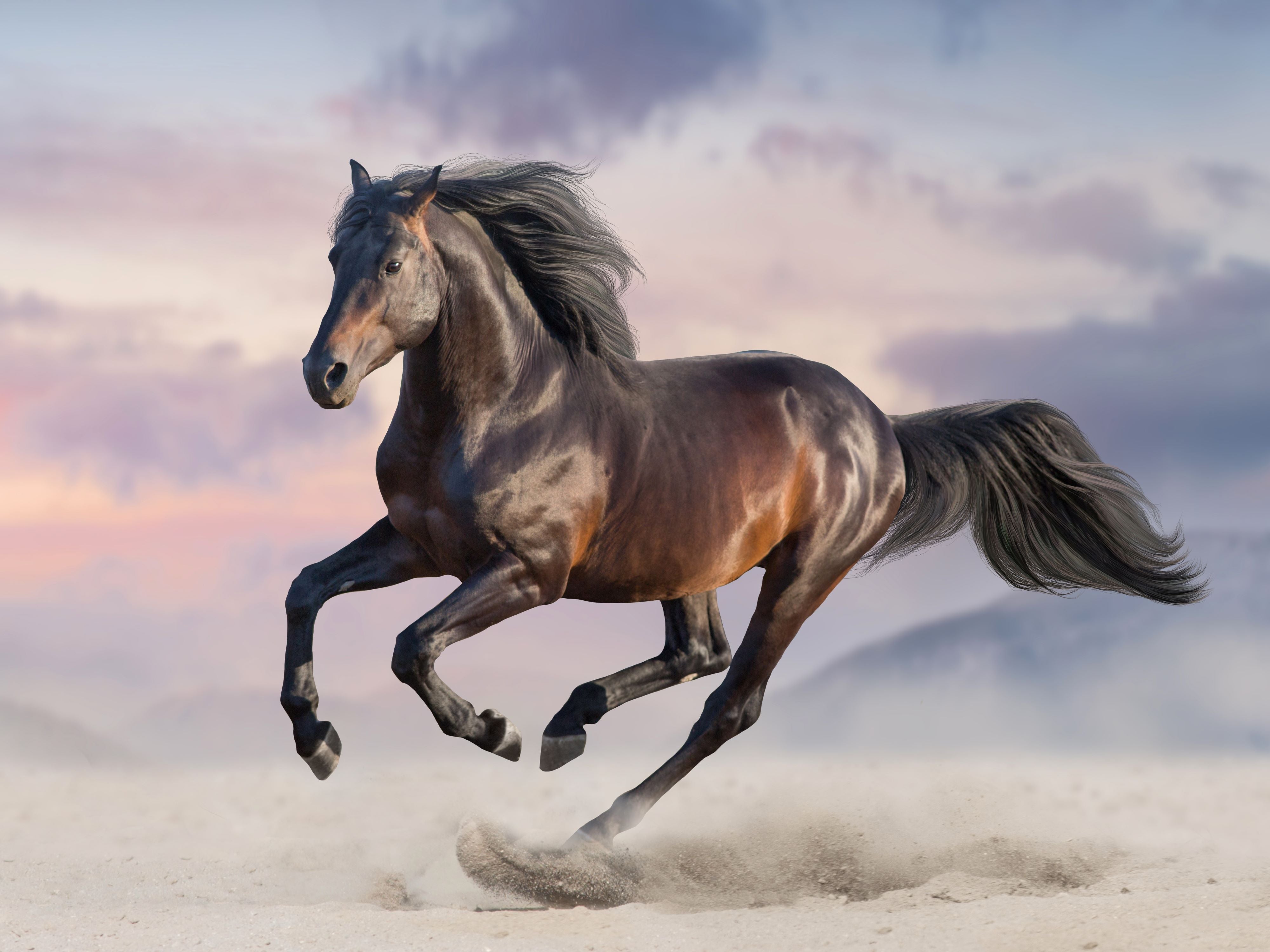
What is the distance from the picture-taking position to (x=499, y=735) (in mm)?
5531

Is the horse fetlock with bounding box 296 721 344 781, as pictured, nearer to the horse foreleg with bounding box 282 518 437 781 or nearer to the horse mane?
the horse foreleg with bounding box 282 518 437 781

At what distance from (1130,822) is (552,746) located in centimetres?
347

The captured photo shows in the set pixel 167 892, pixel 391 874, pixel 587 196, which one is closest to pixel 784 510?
pixel 587 196

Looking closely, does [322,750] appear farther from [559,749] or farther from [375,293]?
[375,293]

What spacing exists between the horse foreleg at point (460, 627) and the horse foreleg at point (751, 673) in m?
1.05

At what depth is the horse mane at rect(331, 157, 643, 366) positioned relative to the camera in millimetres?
5602

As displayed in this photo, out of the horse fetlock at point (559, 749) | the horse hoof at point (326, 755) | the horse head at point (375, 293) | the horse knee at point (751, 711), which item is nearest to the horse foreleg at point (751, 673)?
the horse knee at point (751, 711)

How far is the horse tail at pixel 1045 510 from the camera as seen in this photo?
696cm

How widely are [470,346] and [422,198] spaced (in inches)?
24.4

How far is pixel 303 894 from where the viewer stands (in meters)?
6.44

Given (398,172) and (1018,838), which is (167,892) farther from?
(1018,838)

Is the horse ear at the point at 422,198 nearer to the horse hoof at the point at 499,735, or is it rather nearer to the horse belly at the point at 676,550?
the horse belly at the point at 676,550

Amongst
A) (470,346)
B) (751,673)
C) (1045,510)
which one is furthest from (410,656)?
(1045,510)

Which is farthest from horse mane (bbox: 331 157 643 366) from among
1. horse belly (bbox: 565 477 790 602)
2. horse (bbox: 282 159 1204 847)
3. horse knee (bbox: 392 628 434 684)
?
horse knee (bbox: 392 628 434 684)
